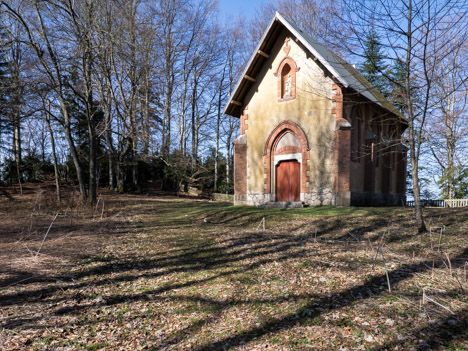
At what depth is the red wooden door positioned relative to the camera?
15.6 m

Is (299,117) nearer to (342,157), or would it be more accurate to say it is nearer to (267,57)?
(342,157)

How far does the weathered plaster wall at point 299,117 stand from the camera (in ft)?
46.9

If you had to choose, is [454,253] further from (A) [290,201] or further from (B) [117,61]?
(B) [117,61]

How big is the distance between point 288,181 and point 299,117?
3.48m

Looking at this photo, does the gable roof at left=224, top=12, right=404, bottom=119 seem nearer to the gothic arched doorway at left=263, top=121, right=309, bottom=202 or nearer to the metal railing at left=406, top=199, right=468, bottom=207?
the gothic arched doorway at left=263, top=121, right=309, bottom=202

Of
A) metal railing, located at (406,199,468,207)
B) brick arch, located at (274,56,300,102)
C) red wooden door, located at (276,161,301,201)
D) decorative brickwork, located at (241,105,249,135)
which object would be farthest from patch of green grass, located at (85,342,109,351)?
metal railing, located at (406,199,468,207)

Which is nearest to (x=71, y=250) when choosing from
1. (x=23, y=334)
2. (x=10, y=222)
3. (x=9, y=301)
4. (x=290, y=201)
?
(x=9, y=301)

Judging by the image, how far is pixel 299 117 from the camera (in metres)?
15.1

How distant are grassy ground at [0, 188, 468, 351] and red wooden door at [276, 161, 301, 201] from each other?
5503mm

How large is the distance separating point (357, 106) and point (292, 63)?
4188mm

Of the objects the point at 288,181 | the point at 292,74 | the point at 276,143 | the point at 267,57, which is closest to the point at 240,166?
the point at 276,143

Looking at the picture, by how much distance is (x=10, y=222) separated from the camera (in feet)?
38.9

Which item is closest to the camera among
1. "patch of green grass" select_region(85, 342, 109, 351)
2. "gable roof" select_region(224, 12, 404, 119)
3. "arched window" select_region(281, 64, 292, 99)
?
"patch of green grass" select_region(85, 342, 109, 351)

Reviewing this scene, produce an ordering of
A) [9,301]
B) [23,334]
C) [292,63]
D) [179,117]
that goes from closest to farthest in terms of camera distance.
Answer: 1. [23,334]
2. [9,301]
3. [292,63]
4. [179,117]
